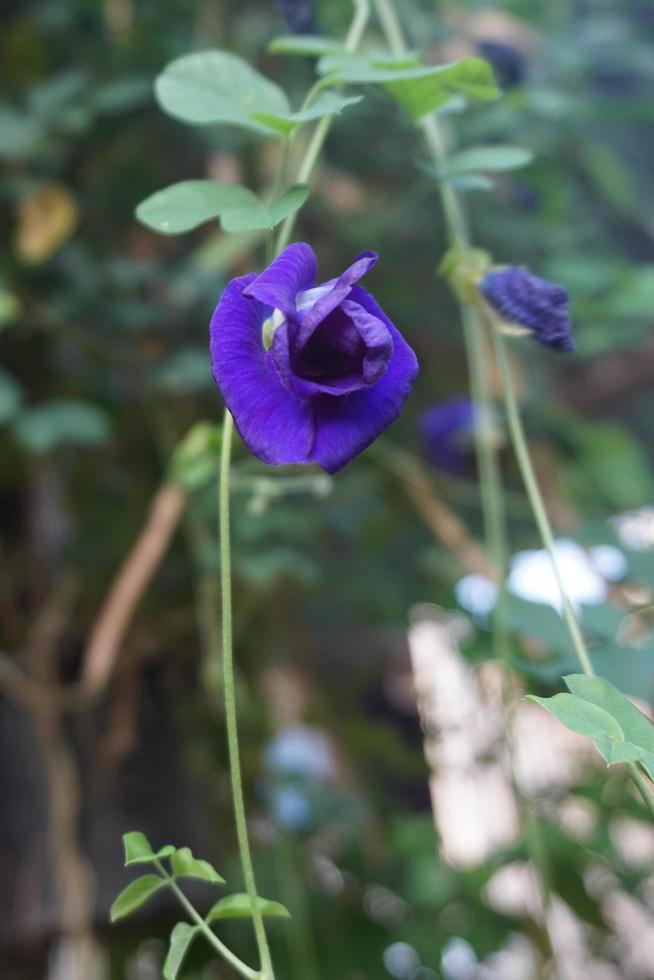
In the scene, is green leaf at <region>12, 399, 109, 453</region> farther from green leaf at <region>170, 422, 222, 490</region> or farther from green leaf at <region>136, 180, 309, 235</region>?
green leaf at <region>136, 180, 309, 235</region>

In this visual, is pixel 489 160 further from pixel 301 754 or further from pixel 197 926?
pixel 301 754

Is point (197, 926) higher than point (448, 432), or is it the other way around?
point (197, 926)

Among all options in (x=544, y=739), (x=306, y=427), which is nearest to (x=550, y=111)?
(x=306, y=427)

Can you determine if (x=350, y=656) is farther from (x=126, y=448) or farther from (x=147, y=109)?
(x=147, y=109)

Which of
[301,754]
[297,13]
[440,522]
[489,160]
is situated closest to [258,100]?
[489,160]

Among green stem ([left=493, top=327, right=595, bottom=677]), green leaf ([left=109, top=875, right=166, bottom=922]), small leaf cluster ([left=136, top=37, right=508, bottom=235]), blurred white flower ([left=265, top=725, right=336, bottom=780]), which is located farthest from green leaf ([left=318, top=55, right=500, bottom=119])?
blurred white flower ([left=265, top=725, right=336, bottom=780])
